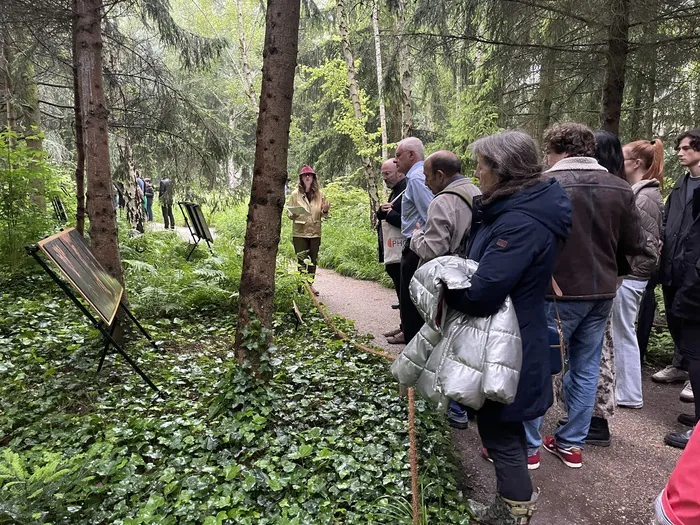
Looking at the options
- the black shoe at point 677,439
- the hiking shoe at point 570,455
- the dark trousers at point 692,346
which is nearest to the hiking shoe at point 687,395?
the black shoe at point 677,439

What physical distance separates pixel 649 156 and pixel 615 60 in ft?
6.81

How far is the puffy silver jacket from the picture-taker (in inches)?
76.7

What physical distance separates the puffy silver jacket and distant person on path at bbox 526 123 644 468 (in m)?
0.92

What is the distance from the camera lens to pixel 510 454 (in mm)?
2201

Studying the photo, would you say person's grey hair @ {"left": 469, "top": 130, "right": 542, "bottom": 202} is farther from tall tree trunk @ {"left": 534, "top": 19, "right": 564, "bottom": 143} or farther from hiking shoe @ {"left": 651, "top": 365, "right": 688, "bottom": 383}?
tall tree trunk @ {"left": 534, "top": 19, "right": 564, "bottom": 143}

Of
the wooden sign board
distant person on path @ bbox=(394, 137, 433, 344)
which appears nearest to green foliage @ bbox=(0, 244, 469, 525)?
distant person on path @ bbox=(394, 137, 433, 344)

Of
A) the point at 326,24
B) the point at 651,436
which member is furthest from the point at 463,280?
the point at 326,24

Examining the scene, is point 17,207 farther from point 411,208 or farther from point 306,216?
point 411,208

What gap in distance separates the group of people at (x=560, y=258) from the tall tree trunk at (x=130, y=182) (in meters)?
7.70

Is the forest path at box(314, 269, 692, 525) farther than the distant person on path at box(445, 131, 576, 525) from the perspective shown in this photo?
Yes

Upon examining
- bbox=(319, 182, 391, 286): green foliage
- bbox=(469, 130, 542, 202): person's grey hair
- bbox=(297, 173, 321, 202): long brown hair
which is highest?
bbox=(469, 130, 542, 202): person's grey hair

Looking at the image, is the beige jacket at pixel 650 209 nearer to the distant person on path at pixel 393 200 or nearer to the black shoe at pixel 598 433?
the black shoe at pixel 598 433

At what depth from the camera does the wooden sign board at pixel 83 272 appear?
9.58ft

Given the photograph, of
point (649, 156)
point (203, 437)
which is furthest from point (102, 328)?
point (649, 156)
